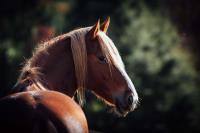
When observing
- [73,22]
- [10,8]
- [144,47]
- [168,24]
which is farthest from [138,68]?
[10,8]

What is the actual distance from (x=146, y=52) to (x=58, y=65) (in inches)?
324

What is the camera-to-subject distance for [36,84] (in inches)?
175

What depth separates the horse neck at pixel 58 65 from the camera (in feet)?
15.3

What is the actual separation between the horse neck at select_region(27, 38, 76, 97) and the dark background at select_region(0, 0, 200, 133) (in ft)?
13.7

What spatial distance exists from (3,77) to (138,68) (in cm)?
265

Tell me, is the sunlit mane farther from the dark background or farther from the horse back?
the dark background

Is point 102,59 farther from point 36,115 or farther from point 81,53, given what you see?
point 36,115

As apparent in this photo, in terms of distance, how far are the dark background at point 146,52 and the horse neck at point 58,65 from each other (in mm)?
4183

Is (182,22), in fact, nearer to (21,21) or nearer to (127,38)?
(127,38)

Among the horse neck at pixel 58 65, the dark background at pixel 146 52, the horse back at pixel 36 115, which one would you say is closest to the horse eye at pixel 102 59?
the horse neck at pixel 58 65

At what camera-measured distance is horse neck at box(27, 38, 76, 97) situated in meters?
4.66

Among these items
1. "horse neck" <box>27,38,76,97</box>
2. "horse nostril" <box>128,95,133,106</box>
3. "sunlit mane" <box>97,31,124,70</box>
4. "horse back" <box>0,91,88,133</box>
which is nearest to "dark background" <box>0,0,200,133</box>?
"horse neck" <box>27,38,76,97</box>

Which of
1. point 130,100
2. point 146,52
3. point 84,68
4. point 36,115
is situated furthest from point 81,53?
point 146,52

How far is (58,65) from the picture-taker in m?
4.75
